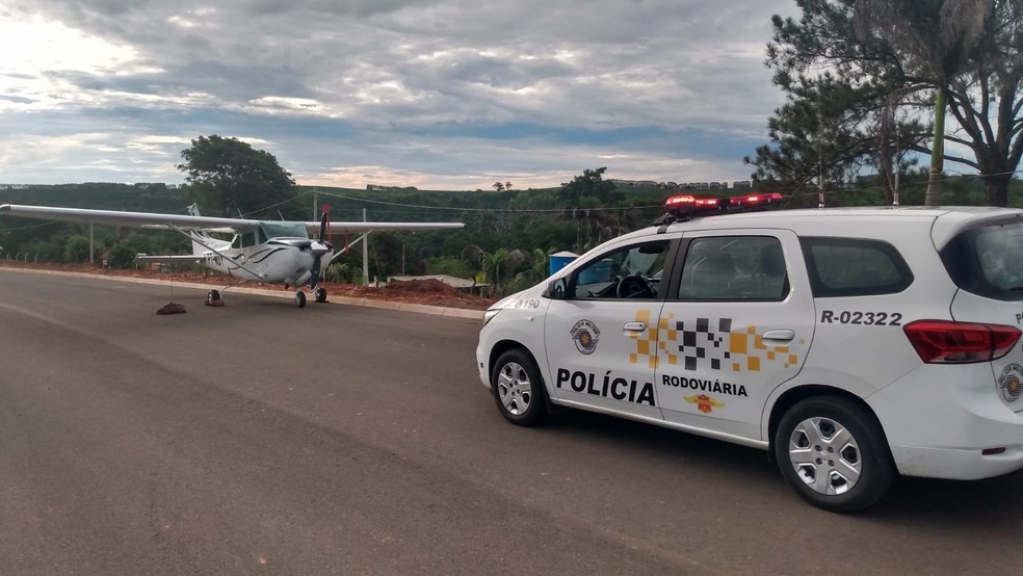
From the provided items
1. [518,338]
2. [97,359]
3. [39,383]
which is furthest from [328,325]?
[518,338]

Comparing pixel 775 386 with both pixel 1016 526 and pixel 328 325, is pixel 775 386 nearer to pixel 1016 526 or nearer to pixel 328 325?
pixel 1016 526

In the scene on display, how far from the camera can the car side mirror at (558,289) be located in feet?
21.6

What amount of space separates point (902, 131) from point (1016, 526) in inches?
658

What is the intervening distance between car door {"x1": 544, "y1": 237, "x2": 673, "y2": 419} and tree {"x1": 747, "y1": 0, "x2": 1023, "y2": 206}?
41.3 feet

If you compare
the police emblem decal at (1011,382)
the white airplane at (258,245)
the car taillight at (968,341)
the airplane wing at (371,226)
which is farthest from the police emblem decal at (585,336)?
the airplane wing at (371,226)

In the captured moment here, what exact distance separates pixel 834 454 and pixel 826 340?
725 mm

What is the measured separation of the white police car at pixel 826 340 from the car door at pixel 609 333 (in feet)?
0.05

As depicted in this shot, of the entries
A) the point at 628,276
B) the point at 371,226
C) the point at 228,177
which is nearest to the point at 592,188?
the point at 371,226

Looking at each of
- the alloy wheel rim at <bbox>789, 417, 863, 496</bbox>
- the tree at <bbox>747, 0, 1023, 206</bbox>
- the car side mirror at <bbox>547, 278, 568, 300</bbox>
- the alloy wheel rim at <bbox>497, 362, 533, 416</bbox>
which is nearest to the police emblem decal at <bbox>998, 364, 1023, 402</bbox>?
the alloy wheel rim at <bbox>789, 417, 863, 496</bbox>

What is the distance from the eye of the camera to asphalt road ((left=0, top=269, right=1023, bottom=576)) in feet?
14.0

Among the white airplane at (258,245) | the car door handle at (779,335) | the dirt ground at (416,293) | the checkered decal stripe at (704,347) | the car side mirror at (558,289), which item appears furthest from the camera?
the white airplane at (258,245)

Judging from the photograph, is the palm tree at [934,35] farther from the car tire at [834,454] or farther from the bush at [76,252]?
the bush at [76,252]

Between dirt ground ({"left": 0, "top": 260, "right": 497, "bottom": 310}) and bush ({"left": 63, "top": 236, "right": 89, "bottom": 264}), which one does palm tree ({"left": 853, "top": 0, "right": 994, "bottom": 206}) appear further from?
bush ({"left": 63, "top": 236, "right": 89, "bottom": 264})

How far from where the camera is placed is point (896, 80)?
1819 centimetres
